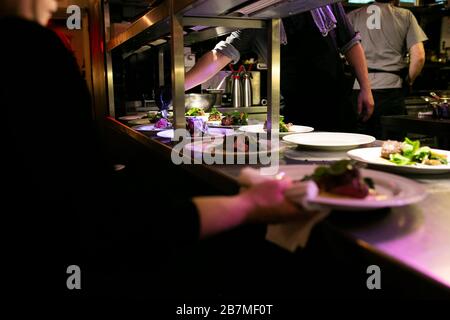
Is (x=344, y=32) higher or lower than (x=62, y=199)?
higher

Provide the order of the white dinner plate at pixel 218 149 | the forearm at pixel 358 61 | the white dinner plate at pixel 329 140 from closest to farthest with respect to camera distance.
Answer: the white dinner plate at pixel 218 149 < the white dinner plate at pixel 329 140 < the forearm at pixel 358 61

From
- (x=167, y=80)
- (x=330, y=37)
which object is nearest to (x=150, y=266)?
(x=330, y=37)

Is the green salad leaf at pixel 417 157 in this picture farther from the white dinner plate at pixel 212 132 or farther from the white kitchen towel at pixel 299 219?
the white dinner plate at pixel 212 132

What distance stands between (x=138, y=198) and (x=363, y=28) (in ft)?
13.4

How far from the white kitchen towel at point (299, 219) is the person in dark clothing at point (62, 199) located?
26 mm

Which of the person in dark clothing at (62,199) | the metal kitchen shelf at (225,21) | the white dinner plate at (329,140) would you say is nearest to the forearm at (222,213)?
the person in dark clothing at (62,199)

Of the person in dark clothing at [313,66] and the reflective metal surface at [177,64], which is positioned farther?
the person in dark clothing at [313,66]

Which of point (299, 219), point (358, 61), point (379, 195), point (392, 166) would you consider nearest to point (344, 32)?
point (358, 61)

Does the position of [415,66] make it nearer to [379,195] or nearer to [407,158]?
[407,158]

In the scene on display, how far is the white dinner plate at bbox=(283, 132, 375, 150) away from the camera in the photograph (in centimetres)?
157

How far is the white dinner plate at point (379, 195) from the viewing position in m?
0.79

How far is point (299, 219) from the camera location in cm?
86

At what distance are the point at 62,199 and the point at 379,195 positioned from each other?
2.12 ft
